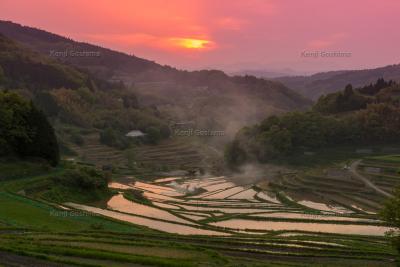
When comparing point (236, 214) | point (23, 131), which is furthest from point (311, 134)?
point (23, 131)

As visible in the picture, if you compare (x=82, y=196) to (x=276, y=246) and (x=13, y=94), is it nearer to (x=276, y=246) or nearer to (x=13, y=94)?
(x=13, y=94)

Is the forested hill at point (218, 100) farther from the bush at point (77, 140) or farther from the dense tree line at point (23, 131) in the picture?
the dense tree line at point (23, 131)

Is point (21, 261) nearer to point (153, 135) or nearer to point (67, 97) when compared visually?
point (153, 135)

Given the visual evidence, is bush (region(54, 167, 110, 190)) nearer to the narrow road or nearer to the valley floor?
the valley floor

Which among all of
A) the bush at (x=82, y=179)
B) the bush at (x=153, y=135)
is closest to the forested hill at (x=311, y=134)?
the bush at (x=153, y=135)

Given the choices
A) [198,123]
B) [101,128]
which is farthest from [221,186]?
[198,123]

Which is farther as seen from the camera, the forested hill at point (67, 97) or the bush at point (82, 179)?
the forested hill at point (67, 97)

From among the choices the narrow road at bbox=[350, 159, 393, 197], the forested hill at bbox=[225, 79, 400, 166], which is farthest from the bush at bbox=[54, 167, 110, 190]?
the forested hill at bbox=[225, 79, 400, 166]
